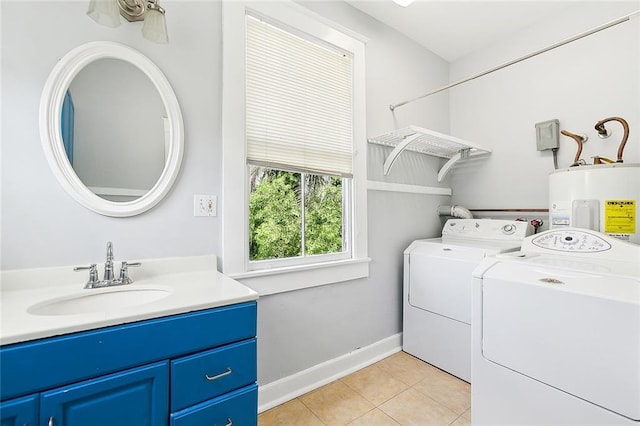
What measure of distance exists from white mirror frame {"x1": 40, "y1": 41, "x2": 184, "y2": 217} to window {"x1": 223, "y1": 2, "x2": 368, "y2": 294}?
0.27 metres

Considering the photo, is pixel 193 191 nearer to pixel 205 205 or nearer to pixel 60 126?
pixel 205 205

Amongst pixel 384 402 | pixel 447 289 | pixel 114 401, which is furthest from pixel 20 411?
pixel 447 289

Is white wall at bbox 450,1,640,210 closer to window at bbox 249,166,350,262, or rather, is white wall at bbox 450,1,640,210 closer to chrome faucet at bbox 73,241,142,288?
window at bbox 249,166,350,262

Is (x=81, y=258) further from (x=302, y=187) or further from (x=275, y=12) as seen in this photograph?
Result: (x=275, y=12)

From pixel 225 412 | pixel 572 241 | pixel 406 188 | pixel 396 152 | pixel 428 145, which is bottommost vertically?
pixel 225 412

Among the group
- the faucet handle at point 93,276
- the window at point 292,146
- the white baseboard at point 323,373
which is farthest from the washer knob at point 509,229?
the faucet handle at point 93,276

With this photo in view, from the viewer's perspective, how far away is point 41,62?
119cm

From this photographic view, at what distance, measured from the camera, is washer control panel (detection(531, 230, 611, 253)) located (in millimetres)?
1538

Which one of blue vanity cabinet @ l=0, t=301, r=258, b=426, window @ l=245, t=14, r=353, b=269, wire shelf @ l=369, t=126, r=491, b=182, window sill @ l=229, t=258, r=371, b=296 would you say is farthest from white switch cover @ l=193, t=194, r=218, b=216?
wire shelf @ l=369, t=126, r=491, b=182

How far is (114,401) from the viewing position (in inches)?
35.9

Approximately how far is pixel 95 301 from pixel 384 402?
68.1 inches

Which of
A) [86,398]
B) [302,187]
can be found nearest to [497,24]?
[302,187]

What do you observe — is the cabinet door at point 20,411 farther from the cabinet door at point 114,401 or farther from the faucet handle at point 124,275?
the faucet handle at point 124,275

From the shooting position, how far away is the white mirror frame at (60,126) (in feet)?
3.95
